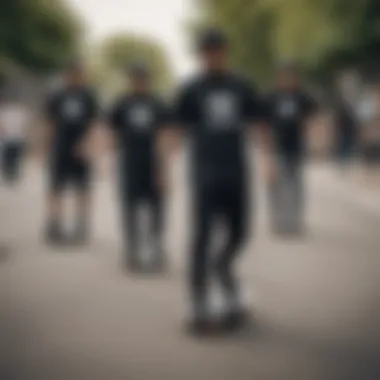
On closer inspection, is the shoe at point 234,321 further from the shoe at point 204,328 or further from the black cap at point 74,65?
the black cap at point 74,65

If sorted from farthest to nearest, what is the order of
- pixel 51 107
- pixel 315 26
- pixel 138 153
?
pixel 315 26 → pixel 51 107 → pixel 138 153

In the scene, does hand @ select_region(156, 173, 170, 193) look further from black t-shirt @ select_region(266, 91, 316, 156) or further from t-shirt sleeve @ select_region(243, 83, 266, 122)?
black t-shirt @ select_region(266, 91, 316, 156)

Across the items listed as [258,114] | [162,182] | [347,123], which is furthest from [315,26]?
[258,114]

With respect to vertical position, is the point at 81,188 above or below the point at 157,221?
above

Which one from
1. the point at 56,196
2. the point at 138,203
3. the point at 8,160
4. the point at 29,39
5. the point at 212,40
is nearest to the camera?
the point at 212,40

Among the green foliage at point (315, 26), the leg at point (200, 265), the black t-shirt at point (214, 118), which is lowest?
the leg at point (200, 265)

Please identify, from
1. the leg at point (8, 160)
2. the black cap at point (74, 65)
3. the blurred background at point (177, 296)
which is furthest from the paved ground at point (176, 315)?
the leg at point (8, 160)

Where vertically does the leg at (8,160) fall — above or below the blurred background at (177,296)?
above

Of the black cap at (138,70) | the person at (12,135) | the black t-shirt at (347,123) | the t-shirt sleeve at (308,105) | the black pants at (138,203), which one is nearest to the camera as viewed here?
the black cap at (138,70)

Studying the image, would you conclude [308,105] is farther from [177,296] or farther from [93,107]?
[177,296]

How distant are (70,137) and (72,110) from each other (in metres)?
0.32

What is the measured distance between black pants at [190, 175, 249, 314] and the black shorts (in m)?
4.40

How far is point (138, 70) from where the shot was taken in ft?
26.4

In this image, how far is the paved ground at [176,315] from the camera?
16.3 ft
